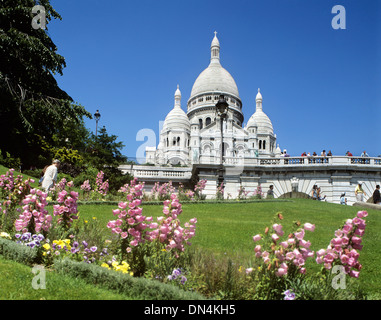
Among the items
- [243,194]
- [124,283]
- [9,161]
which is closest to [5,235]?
[124,283]

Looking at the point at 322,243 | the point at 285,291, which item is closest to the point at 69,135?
the point at 322,243

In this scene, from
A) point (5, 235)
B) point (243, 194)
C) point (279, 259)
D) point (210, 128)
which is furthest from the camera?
point (210, 128)

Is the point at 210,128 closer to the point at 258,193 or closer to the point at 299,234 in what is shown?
the point at 258,193

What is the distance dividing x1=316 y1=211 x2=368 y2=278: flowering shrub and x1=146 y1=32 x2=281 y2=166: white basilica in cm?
6487

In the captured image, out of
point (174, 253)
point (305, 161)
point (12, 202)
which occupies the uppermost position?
point (305, 161)

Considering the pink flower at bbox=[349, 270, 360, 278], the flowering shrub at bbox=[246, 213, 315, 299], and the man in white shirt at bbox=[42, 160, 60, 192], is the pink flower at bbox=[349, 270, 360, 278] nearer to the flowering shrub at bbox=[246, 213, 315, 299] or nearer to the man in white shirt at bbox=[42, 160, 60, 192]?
the flowering shrub at bbox=[246, 213, 315, 299]

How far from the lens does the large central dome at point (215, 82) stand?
8819 cm

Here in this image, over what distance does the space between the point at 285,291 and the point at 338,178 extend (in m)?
20.9

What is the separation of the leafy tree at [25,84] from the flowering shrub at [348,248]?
17.7 meters

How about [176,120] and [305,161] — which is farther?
[176,120]

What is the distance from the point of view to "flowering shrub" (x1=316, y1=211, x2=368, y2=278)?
13.2 ft

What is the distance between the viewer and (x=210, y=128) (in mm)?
76750

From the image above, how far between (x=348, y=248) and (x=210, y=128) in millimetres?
73092

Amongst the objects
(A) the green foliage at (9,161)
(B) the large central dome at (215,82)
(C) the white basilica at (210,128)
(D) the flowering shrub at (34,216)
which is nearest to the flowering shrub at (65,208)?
(D) the flowering shrub at (34,216)
